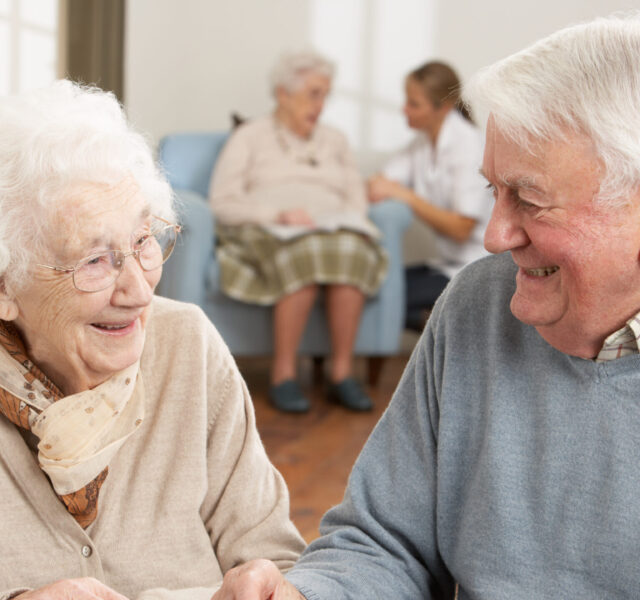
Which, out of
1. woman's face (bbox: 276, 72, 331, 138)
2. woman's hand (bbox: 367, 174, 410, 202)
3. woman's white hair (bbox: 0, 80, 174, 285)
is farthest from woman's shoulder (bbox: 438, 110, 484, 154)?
woman's white hair (bbox: 0, 80, 174, 285)

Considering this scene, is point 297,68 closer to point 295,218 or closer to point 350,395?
point 295,218

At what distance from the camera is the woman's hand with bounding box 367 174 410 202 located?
4.14 metres

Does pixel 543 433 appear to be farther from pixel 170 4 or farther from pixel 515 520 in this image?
pixel 170 4

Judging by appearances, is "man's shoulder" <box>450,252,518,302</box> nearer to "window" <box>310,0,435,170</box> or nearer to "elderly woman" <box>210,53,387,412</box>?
"elderly woman" <box>210,53,387,412</box>

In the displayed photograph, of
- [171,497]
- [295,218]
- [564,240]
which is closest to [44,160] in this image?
[171,497]

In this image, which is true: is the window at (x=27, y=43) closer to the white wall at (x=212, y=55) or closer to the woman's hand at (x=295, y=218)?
the white wall at (x=212, y=55)

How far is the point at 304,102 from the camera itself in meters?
4.09

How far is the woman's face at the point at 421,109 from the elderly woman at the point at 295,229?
359mm

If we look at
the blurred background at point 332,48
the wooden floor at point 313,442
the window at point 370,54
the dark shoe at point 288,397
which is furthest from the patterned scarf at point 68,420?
the window at point 370,54

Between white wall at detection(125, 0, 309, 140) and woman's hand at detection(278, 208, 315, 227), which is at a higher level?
white wall at detection(125, 0, 309, 140)

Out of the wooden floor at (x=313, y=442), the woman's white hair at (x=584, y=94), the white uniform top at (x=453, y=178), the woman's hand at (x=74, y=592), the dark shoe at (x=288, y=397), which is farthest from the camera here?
the white uniform top at (x=453, y=178)

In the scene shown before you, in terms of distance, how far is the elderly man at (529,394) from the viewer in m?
0.95

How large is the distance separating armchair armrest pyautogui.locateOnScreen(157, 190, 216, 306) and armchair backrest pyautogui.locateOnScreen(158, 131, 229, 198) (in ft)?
1.40

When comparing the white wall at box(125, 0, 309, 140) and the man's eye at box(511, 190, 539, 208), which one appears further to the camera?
the white wall at box(125, 0, 309, 140)
